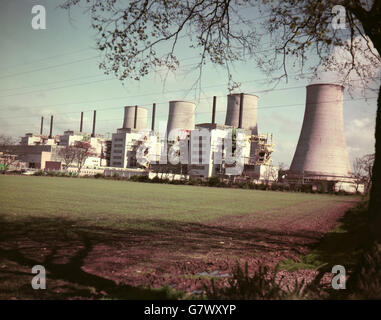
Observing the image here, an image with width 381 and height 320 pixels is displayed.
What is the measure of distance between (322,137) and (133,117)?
48222 millimetres

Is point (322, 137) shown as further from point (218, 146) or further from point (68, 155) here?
point (68, 155)

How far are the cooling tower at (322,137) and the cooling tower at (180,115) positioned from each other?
20574 millimetres

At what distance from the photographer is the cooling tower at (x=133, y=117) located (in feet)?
252

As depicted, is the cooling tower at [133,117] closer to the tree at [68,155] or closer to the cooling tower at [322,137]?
the tree at [68,155]

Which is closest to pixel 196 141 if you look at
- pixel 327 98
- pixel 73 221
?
pixel 327 98

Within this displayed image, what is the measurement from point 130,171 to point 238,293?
192ft

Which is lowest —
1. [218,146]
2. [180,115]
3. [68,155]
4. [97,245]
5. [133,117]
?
[97,245]

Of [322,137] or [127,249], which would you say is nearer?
[127,249]

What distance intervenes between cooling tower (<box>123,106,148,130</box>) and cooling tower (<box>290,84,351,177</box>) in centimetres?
4368

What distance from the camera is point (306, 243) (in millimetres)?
7312

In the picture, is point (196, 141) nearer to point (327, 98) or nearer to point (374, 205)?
point (327, 98)

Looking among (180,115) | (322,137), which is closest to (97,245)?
(322,137)

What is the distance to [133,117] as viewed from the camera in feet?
252
